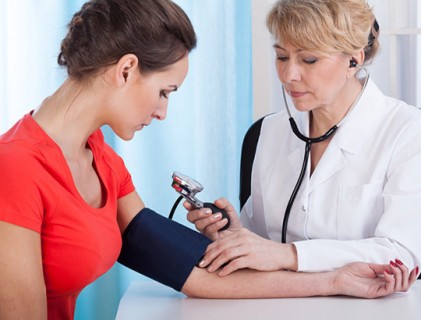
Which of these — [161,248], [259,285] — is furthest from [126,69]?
[259,285]

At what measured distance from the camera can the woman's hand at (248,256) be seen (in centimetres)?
165

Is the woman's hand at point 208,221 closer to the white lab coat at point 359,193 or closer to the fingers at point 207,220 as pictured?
the fingers at point 207,220

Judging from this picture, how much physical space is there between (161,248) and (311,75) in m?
0.55

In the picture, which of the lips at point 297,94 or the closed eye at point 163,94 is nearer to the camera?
the closed eye at point 163,94

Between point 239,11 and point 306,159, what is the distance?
2.96ft

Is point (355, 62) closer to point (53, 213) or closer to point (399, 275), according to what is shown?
point (399, 275)

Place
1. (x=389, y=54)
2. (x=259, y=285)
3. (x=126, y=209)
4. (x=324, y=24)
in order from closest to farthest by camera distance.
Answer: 1. (x=259, y=285)
2. (x=126, y=209)
3. (x=324, y=24)
4. (x=389, y=54)

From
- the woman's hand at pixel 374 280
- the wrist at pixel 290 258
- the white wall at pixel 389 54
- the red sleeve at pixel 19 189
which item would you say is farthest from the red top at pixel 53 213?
the white wall at pixel 389 54

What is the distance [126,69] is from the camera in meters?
1.51

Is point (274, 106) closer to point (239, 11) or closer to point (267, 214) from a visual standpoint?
point (239, 11)

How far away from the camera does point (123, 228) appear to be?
172 centimetres

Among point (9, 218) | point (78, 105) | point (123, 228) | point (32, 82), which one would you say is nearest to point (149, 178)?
point (32, 82)

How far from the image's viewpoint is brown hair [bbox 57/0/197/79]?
4.93 ft

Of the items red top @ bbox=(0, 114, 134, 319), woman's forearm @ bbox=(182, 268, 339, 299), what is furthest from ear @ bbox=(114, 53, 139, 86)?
woman's forearm @ bbox=(182, 268, 339, 299)
